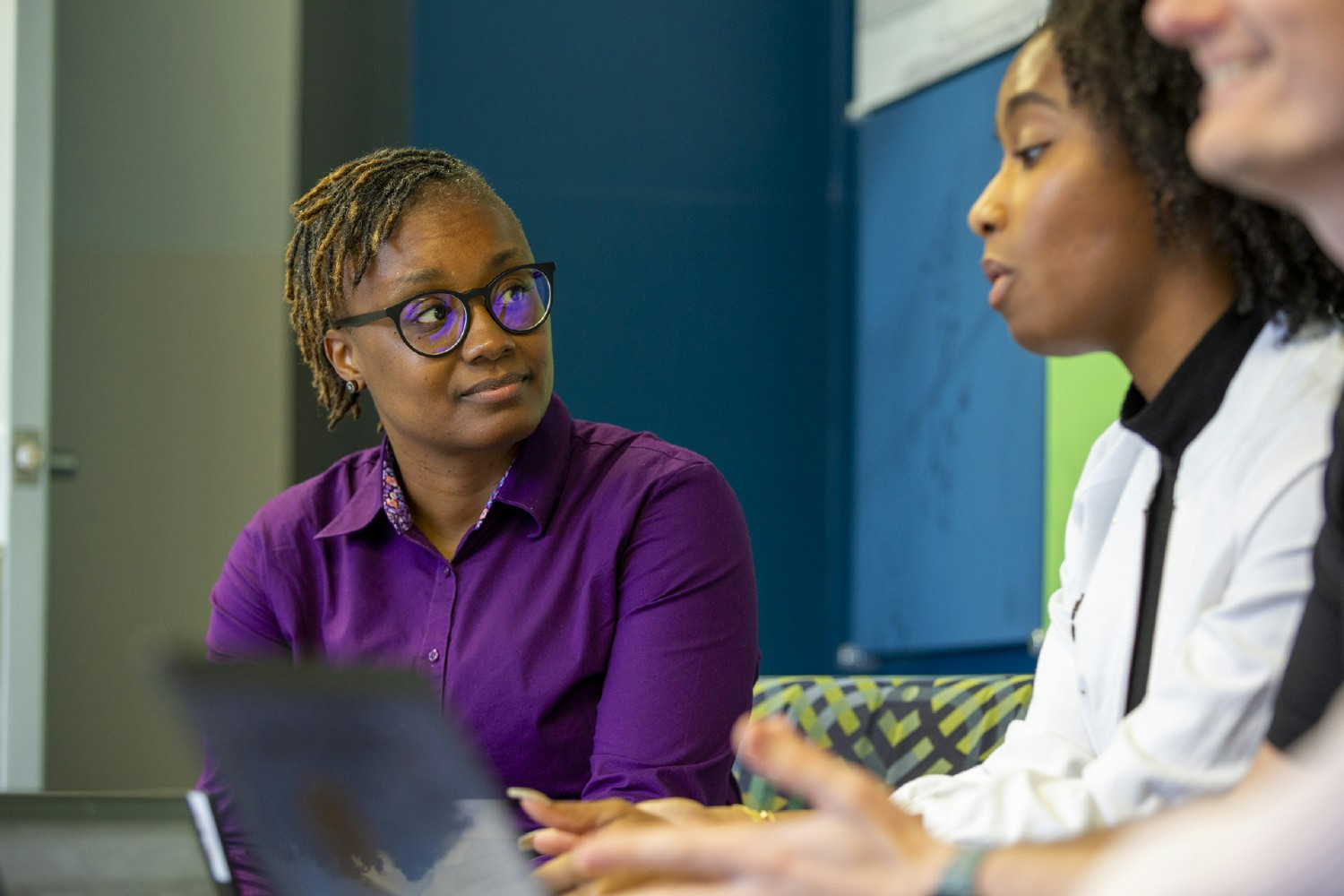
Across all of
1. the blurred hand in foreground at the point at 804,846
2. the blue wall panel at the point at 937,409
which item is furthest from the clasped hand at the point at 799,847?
the blue wall panel at the point at 937,409

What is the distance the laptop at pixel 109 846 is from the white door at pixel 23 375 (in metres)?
2.23

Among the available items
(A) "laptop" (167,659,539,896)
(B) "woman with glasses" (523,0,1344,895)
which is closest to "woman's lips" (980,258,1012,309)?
(B) "woman with glasses" (523,0,1344,895)

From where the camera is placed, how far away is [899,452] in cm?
385

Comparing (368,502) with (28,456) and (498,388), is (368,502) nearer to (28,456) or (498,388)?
(498,388)

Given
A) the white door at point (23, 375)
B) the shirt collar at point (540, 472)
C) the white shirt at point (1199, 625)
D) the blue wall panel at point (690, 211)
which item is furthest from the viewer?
the blue wall panel at point (690, 211)

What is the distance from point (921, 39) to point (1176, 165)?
261cm

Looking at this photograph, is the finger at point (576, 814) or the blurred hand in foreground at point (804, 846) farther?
the finger at point (576, 814)

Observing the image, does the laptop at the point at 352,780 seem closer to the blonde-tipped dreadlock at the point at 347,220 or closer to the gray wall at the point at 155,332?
the blonde-tipped dreadlock at the point at 347,220

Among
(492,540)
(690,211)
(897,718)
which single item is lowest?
(897,718)

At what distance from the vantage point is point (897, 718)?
7.32 ft

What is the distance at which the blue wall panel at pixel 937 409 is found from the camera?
3400 mm

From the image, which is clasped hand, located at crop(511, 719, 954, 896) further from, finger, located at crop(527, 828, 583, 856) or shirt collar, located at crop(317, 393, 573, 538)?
shirt collar, located at crop(317, 393, 573, 538)

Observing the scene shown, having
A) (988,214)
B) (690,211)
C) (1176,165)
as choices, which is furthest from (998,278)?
(690,211)

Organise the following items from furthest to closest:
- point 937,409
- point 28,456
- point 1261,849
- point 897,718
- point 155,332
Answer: point 155,332 < point 937,409 < point 28,456 < point 897,718 < point 1261,849
